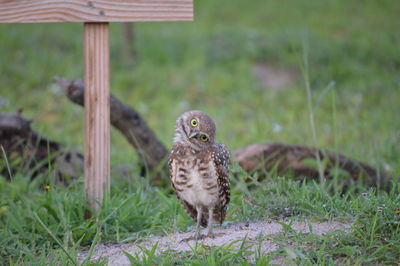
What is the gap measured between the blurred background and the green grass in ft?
0.10

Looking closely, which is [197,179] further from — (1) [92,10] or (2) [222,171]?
(1) [92,10]

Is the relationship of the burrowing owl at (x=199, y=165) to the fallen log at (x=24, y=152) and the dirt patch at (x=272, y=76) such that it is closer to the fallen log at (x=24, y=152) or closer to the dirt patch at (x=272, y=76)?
the fallen log at (x=24, y=152)

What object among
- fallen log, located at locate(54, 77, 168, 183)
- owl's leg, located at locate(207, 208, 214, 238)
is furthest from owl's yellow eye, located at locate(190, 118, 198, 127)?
fallen log, located at locate(54, 77, 168, 183)

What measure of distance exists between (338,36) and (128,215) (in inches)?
359

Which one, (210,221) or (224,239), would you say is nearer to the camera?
(224,239)

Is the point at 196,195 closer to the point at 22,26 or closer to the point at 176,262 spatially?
the point at 176,262

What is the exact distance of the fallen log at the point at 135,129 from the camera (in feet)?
15.7

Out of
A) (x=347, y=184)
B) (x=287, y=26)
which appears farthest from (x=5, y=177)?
(x=287, y=26)

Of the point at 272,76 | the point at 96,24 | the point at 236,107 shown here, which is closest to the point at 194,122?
the point at 96,24

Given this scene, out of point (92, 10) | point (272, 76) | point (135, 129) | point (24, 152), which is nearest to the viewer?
point (92, 10)

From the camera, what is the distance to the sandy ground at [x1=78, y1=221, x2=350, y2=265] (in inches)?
126

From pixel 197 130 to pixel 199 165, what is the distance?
23cm

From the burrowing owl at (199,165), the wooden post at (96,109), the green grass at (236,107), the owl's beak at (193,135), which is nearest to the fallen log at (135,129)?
the green grass at (236,107)

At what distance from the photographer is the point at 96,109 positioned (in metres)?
3.85
